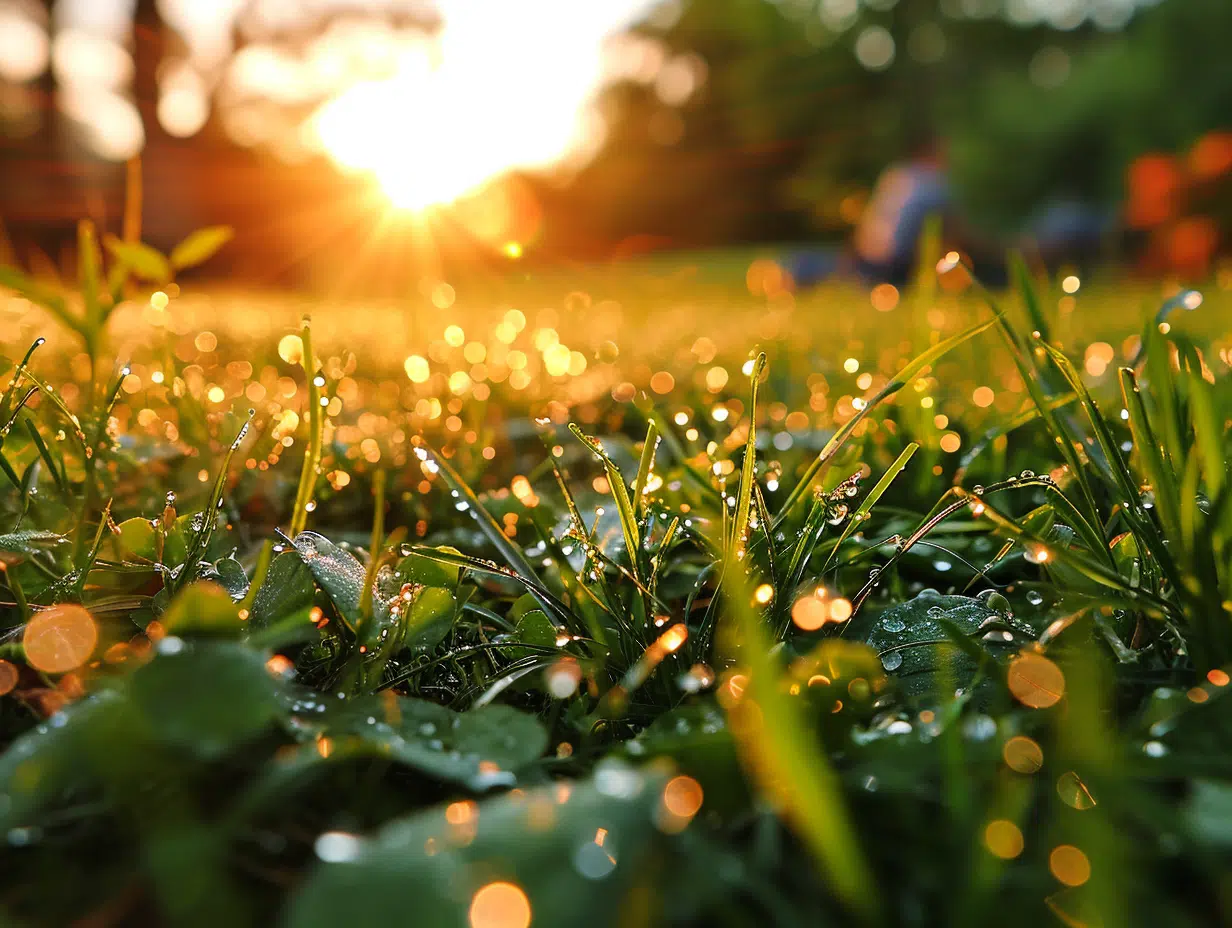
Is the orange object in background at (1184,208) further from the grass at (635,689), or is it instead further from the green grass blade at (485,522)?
the green grass blade at (485,522)

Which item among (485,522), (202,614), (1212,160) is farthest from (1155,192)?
(202,614)

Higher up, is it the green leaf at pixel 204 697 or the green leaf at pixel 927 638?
the green leaf at pixel 204 697

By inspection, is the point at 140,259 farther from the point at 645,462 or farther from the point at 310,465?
the point at 645,462

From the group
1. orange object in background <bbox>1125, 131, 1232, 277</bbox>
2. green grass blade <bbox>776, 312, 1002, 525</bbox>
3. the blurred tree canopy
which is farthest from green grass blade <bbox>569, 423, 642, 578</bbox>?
the blurred tree canopy

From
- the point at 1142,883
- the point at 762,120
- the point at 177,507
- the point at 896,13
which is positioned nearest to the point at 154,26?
the point at 177,507

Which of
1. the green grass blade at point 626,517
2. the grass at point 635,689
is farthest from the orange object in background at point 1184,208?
the green grass blade at point 626,517

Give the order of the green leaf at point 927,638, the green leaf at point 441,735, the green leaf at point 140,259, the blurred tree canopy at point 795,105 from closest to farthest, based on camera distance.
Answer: the green leaf at point 441,735 < the green leaf at point 927,638 < the green leaf at point 140,259 < the blurred tree canopy at point 795,105

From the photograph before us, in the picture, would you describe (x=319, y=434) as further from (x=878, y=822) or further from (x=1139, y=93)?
(x=1139, y=93)
